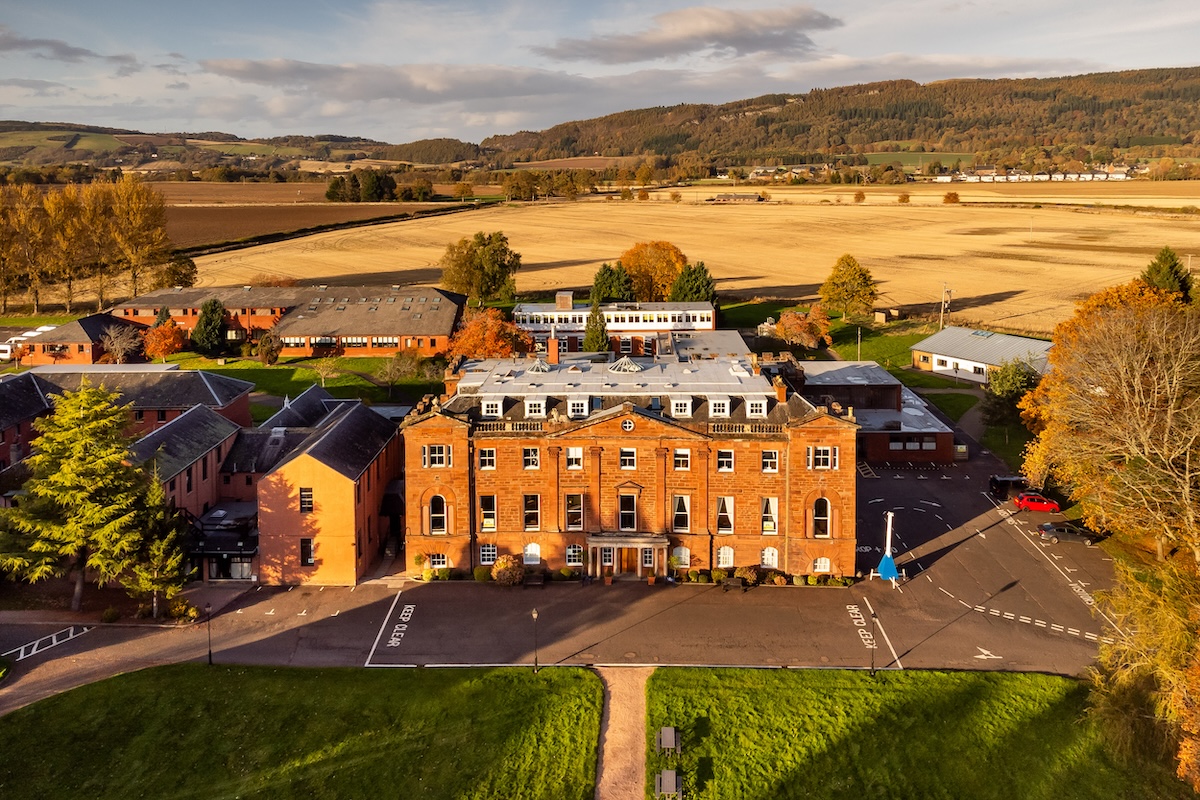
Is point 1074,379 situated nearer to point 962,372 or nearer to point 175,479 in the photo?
point 962,372

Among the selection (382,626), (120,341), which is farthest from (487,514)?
(120,341)

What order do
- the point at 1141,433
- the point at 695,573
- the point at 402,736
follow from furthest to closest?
the point at 695,573 → the point at 1141,433 → the point at 402,736

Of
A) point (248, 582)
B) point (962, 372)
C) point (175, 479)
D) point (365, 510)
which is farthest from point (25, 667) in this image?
point (962, 372)

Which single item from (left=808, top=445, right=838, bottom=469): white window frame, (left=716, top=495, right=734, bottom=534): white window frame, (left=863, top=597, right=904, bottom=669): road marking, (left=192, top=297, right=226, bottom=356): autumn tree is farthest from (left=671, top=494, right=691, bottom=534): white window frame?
(left=192, top=297, right=226, bottom=356): autumn tree

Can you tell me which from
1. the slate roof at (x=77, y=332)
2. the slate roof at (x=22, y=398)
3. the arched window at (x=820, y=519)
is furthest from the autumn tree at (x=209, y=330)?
the arched window at (x=820, y=519)

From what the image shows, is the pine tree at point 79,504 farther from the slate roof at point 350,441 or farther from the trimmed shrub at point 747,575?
the trimmed shrub at point 747,575

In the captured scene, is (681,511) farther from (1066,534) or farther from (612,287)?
(612,287)
